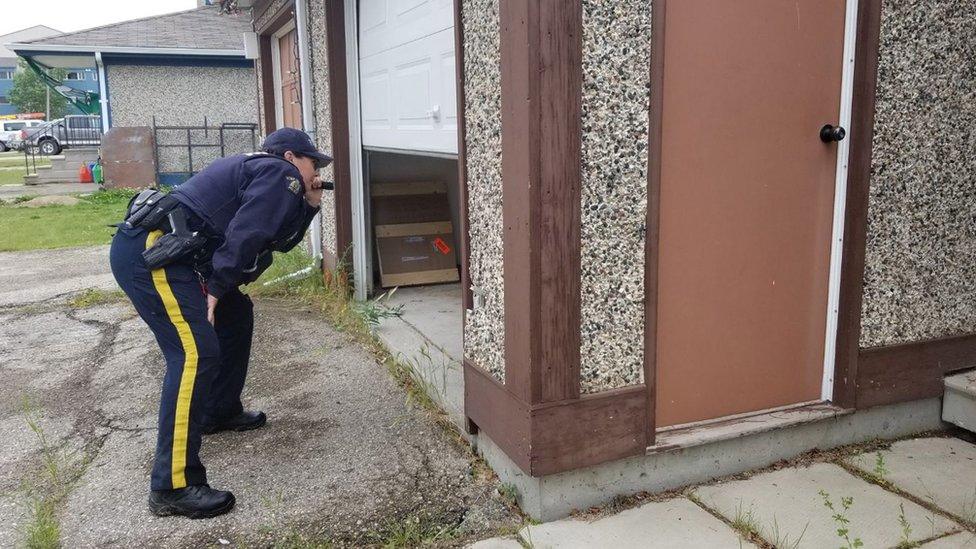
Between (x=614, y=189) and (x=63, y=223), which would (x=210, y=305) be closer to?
(x=614, y=189)

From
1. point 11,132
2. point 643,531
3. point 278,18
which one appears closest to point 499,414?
point 643,531

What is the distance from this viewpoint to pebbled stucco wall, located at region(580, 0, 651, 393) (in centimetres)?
293

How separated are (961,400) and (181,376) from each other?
11.8 feet

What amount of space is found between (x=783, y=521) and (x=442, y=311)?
11.9 feet

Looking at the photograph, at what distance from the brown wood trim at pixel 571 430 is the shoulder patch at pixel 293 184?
1259 millimetres

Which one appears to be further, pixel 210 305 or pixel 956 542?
pixel 210 305

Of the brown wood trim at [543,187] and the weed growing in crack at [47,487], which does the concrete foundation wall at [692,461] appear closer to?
the brown wood trim at [543,187]

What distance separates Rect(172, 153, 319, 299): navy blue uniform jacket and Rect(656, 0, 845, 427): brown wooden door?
1642 millimetres

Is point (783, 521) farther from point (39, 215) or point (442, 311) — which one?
point (39, 215)

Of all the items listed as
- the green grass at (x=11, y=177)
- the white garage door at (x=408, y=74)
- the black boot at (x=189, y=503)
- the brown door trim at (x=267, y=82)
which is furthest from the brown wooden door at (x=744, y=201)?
the green grass at (x=11, y=177)

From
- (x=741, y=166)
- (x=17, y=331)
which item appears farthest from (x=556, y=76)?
(x=17, y=331)

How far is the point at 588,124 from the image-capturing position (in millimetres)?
2945

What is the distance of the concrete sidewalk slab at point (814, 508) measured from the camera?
2949 millimetres

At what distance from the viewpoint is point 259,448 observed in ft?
12.9
